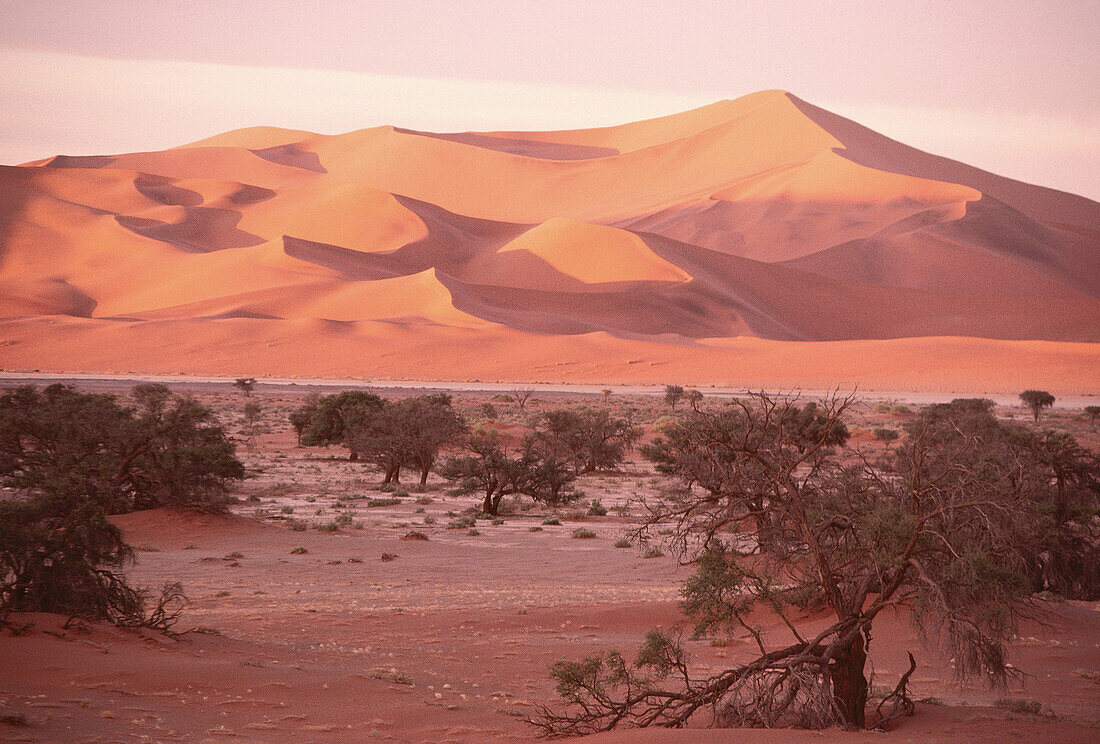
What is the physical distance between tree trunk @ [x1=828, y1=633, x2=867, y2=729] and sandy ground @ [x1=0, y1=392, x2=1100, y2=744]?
13.2 inches

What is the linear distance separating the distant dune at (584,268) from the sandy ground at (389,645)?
158 feet

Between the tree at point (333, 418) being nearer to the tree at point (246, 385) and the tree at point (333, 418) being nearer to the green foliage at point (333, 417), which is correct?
the green foliage at point (333, 417)

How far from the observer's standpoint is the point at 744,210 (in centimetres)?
13025

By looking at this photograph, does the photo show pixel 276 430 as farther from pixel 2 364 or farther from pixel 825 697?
pixel 2 364

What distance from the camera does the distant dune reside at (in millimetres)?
69000

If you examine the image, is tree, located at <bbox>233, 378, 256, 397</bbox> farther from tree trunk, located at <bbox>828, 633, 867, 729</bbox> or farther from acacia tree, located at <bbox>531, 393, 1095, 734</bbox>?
tree trunk, located at <bbox>828, 633, 867, 729</bbox>

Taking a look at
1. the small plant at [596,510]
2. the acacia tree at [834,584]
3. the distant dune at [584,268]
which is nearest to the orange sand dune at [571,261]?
the distant dune at [584,268]

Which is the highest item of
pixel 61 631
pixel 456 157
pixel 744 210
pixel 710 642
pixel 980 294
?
pixel 456 157

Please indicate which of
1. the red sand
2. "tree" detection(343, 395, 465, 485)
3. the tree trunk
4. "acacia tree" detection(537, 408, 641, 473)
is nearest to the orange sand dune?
"acacia tree" detection(537, 408, 641, 473)

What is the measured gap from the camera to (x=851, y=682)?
21.7 feet

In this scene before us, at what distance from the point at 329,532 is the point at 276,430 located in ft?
65.6

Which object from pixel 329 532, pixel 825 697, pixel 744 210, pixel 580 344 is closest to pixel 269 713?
pixel 825 697

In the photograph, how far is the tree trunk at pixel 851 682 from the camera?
6.53 metres

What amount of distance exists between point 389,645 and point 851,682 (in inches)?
190
